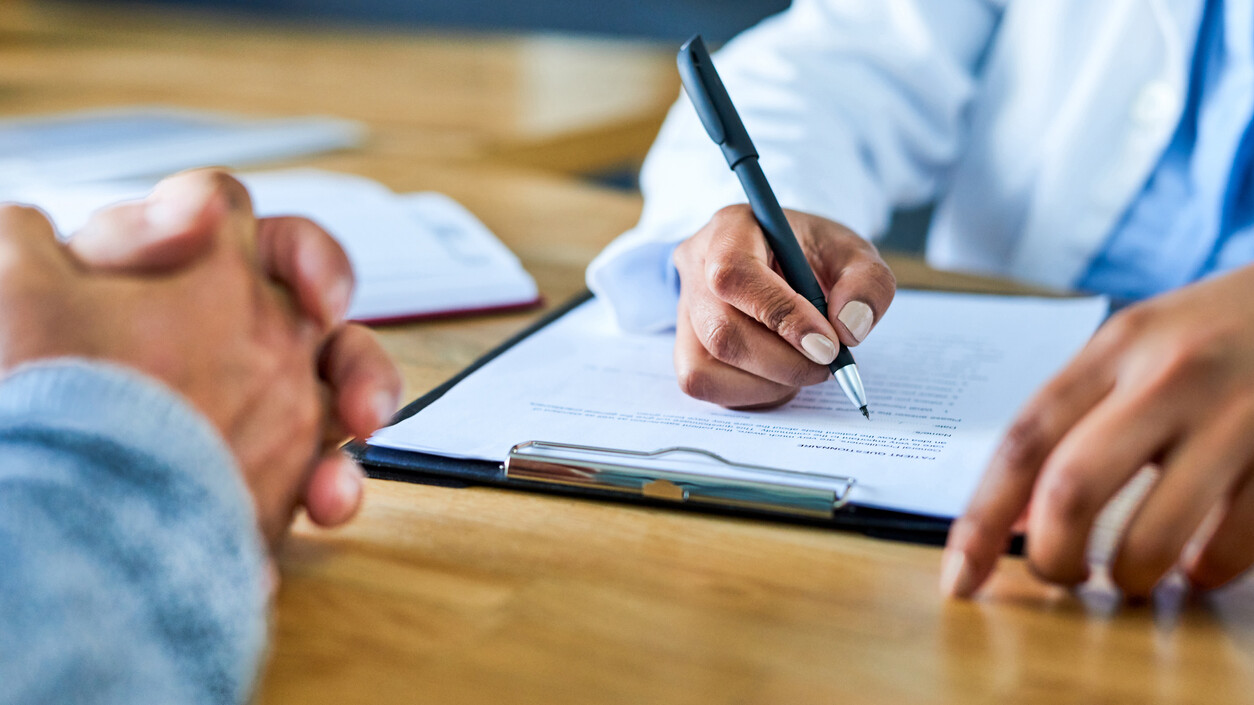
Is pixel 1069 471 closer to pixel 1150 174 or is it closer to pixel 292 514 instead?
pixel 292 514

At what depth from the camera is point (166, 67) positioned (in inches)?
72.6

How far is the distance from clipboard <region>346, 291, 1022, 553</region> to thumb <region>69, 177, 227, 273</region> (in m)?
0.12

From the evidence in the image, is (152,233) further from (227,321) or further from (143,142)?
(143,142)

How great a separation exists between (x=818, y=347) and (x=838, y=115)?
0.45 meters

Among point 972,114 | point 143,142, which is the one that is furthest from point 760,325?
point 143,142

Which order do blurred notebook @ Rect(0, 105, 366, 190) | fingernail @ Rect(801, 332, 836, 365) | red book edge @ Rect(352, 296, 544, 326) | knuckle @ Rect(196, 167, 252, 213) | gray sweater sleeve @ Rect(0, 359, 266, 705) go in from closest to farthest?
gray sweater sleeve @ Rect(0, 359, 266, 705) < knuckle @ Rect(196, 167, 252, 213) < fingernail @ Rect(801, 332, 836, 365) < red book edge @ Rect(352, 296, 544, 326) < blurred notebook @ Rect(0, 105, 366, 190)

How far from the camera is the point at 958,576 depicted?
1.06 ft

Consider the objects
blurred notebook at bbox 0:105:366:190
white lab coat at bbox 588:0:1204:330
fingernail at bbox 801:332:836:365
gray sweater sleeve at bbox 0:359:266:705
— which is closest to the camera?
gray sweater sleeve at bbox 0:359:266:705

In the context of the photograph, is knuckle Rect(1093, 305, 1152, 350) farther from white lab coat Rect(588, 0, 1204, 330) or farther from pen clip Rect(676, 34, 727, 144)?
white lab coat Rect(588, 0, 1204, 330)

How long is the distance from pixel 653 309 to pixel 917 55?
18.0 inches

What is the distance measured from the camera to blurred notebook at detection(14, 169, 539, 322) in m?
0.65

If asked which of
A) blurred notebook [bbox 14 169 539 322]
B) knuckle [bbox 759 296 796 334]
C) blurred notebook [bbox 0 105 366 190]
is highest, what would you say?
knuckle [bbox 759 296 796 334]

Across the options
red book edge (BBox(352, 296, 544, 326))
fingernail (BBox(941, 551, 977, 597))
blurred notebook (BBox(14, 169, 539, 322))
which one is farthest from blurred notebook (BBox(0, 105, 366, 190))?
fingernail (BBox(941, 551, 977, 597))

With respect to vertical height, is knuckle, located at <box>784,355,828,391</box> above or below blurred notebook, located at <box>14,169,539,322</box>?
above
